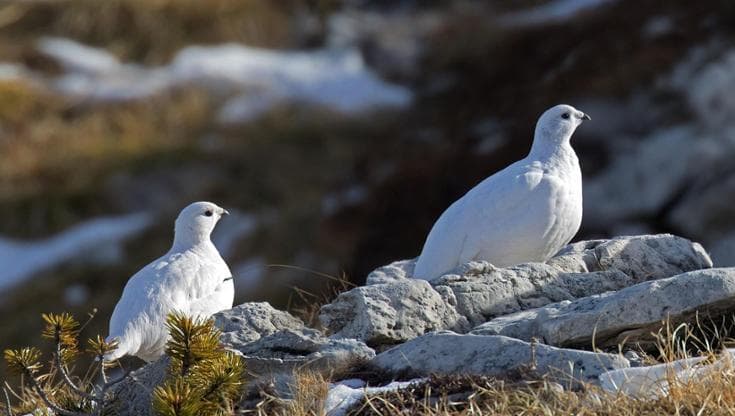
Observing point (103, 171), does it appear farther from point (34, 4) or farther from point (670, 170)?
point (670, 170)

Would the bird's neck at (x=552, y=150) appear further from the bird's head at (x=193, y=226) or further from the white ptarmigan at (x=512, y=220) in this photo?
the bird's head at (x=193, y=226)

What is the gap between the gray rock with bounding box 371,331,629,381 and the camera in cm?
535

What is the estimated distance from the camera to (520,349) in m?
5.57

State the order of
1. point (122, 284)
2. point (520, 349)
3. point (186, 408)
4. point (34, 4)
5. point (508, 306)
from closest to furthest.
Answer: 1. point (186, 408)
2. point (520, 349)
3. point (508, 306)
4. point (122, 284)
5. point (34, 4)

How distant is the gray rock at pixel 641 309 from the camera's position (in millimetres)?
5777

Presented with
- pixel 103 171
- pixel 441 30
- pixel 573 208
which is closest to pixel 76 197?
pixel 103 171

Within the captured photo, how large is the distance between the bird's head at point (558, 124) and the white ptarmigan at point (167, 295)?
1.79 m

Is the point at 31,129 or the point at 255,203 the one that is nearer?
the point at 255,203

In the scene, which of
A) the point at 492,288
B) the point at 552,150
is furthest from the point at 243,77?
the point at 492,288

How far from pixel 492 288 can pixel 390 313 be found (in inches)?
22.2

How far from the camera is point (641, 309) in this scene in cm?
578

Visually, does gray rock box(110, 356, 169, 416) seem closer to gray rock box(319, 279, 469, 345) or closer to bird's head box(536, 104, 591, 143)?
gray rock box(319, 279, 469, 345)

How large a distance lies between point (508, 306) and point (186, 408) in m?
2.00

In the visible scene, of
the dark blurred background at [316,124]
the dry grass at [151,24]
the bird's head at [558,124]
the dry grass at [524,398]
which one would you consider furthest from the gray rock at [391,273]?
the dry grass at [151,24]
